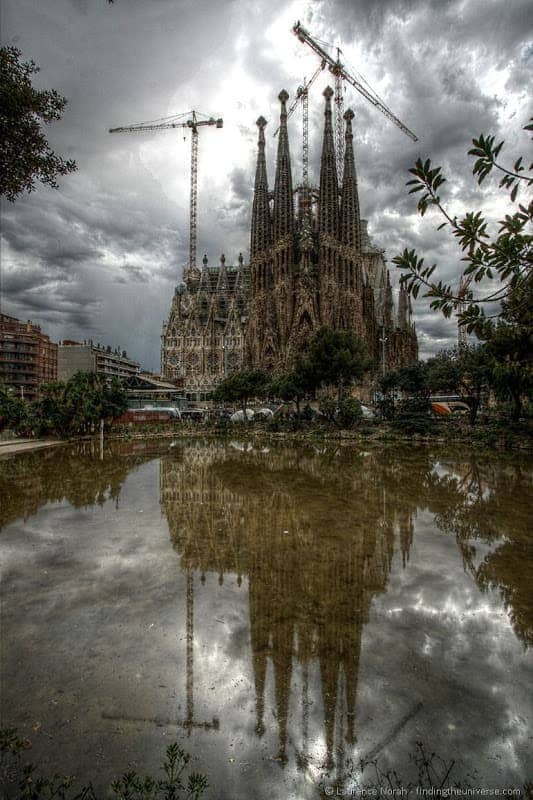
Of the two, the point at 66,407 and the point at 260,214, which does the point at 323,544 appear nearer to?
the point at 66,407

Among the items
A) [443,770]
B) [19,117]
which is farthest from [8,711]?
[19,117]

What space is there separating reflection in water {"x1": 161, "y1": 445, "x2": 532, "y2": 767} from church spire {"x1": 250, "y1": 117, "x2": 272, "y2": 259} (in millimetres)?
61416

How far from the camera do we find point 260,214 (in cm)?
7138

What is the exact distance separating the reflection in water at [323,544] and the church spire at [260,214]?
61.4m

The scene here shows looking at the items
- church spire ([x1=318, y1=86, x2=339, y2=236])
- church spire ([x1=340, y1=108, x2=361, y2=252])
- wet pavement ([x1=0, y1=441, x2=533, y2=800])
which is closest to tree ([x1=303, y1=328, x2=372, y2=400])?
wet pavement ([x1=0, y1=441, x2=533, y2=800])

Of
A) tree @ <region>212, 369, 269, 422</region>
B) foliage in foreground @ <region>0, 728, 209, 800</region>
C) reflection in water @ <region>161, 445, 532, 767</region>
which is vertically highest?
tree @ <region>212, 369, 269, 422</region>

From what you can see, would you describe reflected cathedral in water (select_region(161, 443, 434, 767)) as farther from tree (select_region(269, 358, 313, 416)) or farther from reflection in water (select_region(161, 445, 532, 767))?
tree (select_region(269, 358, 313, 416))

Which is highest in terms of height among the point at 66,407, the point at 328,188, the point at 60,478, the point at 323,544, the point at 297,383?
the point at 328,188

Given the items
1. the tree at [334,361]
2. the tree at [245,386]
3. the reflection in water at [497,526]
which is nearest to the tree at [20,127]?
the reflection in water at [497,526]

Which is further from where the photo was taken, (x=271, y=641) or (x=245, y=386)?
(x=245, y=386)

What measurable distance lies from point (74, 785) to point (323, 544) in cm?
599

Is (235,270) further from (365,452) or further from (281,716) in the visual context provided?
(281,716)

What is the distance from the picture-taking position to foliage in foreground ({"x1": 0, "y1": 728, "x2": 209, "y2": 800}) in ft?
8.63

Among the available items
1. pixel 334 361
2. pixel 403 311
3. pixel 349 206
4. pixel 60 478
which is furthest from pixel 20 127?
pixel 403 311
